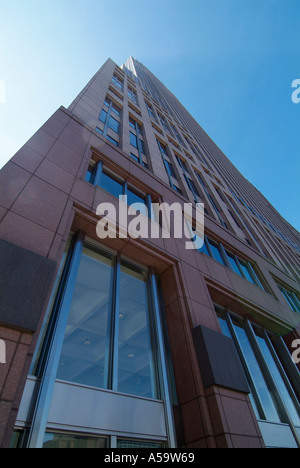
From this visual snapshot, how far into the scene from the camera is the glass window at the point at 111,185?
9.18 m

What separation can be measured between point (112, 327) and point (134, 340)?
2.42 ft

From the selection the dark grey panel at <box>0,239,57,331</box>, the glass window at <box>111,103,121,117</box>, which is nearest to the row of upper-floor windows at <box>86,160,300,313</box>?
the dark grey panel at <box>0,239,57,331</box>

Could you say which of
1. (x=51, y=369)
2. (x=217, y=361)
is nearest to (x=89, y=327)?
(x=51, y=369)

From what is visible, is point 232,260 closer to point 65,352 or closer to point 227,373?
point 227,373

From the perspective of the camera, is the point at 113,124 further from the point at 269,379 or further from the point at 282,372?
the point at 282,372

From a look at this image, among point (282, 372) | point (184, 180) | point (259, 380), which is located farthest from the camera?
point (184, 180)

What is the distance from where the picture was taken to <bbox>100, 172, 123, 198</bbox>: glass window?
918cm

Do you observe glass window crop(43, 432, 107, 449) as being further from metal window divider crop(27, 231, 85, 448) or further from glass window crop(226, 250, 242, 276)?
glass window crop(226, 250, 242, 276)

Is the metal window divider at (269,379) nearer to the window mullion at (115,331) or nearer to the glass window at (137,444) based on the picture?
the glass window at (137,444)

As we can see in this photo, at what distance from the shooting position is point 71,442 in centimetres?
407

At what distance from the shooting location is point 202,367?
6.04 meters

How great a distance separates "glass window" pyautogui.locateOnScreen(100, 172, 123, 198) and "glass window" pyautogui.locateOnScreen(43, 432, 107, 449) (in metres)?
6.90

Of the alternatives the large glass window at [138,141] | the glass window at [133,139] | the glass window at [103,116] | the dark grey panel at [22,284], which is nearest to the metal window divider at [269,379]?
the dark grey panel at [22,284]
